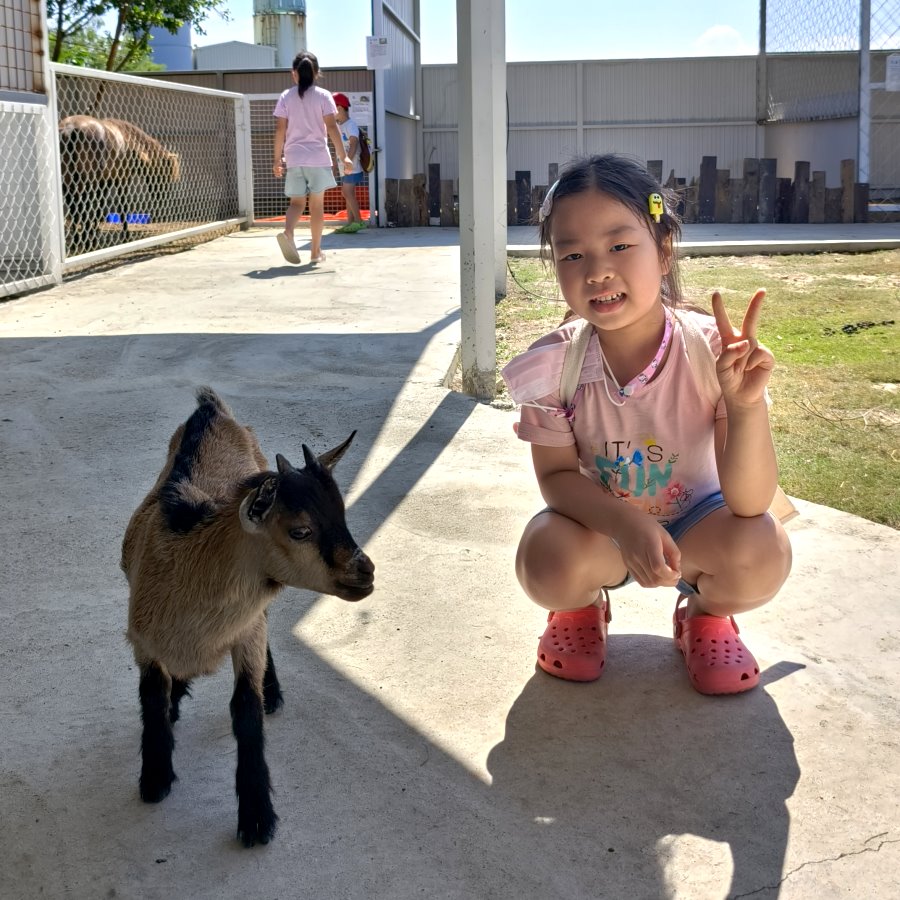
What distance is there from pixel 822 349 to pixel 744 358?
4283 mm

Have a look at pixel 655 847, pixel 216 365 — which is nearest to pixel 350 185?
pixel 216 365

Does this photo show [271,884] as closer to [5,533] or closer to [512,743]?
[512,743]

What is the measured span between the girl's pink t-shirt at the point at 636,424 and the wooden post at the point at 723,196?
12.4 metres

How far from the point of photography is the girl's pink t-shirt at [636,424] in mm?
2719

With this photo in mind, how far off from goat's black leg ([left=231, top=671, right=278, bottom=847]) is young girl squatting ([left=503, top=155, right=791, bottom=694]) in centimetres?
79

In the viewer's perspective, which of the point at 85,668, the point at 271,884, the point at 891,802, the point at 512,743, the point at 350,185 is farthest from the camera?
the point at 350,185

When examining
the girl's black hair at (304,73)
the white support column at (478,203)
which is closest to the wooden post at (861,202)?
the girl's black hair at (304,73)

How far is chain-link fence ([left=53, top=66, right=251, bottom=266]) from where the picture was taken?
383 inches

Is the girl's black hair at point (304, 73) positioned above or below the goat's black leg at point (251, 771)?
above

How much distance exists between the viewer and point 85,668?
289cm

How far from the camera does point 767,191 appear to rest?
1444 cm

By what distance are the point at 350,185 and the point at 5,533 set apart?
34.3ft

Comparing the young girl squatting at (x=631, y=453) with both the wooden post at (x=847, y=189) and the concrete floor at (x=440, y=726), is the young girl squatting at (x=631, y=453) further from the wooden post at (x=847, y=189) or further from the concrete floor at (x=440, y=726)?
the wooden post at (x=847, y=189)

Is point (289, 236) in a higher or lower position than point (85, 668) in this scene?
higher
